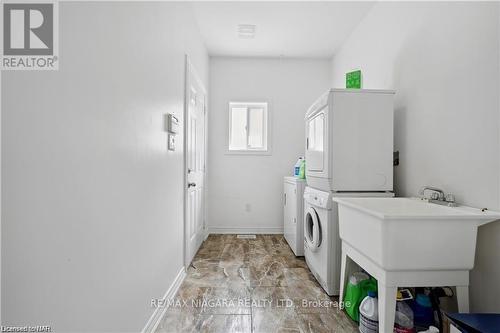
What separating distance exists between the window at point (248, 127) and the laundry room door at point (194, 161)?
638 mm

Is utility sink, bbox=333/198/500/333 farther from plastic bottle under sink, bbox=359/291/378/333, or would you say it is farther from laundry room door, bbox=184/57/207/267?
laundry room door, bbox=184/57/207/267

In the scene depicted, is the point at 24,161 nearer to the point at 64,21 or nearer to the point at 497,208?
the point at 64,21

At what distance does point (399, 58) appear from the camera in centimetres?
223

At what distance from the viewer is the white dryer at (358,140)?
2.03m

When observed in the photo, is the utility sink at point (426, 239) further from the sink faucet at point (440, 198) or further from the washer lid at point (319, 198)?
the washer lid at point (319, 198)

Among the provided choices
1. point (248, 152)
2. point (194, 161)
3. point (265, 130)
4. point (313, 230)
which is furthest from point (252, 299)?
point (265, 130)

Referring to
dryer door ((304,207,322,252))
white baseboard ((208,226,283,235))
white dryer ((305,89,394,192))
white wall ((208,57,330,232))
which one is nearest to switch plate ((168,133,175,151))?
white dryer ((305,89,394,192))

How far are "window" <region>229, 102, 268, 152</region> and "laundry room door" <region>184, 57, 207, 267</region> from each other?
638mm

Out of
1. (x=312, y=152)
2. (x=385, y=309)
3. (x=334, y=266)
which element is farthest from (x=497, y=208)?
(x=312, y=152)

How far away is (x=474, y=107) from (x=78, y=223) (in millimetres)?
2098

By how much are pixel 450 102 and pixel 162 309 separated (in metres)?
2.37

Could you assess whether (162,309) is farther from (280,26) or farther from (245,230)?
(280,26)

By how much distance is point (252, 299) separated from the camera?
6.50 ft

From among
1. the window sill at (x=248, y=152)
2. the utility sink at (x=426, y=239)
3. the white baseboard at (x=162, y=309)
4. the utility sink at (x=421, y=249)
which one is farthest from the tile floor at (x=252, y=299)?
the window sill at (x=248, y=152)
